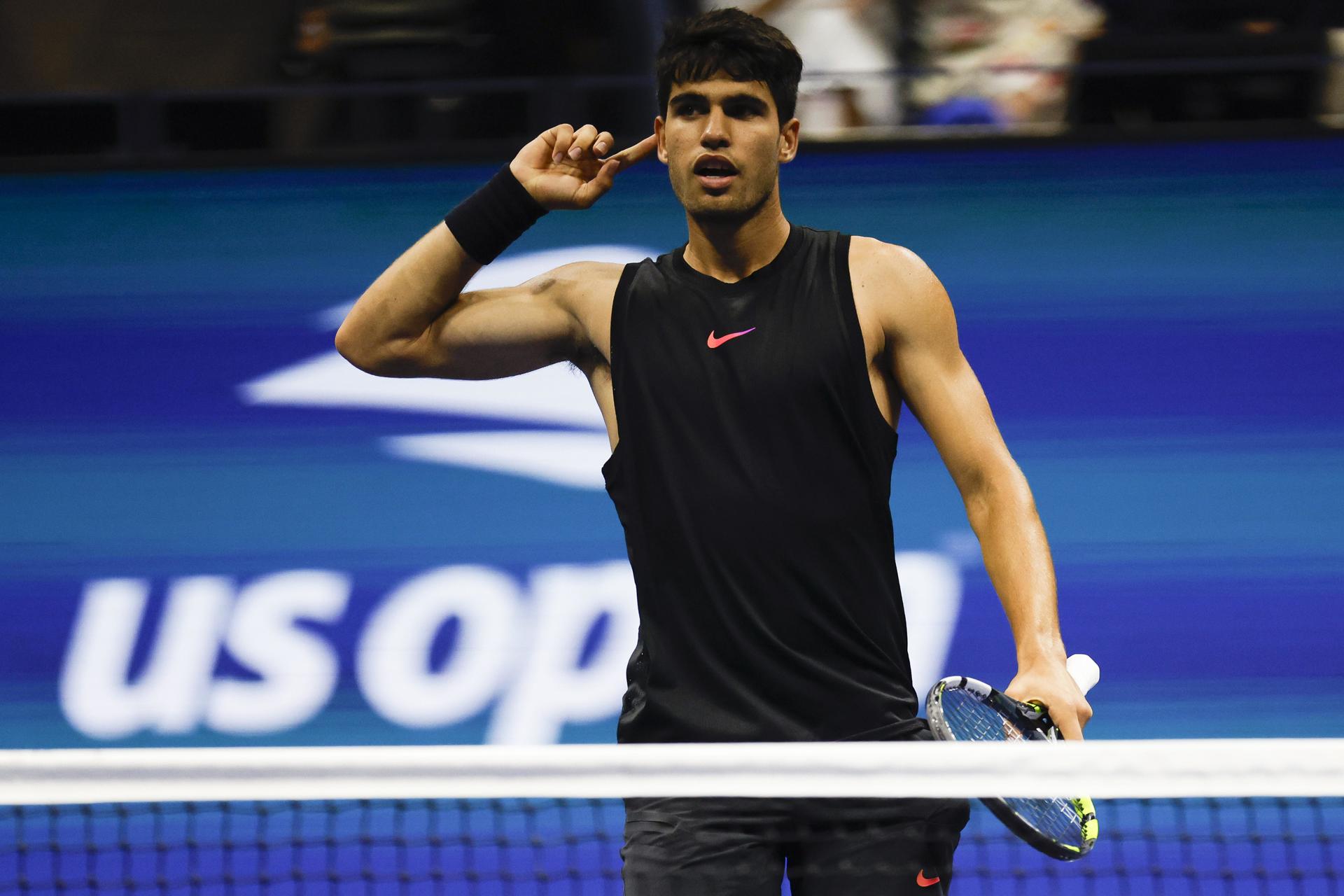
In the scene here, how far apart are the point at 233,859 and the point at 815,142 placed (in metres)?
2.59

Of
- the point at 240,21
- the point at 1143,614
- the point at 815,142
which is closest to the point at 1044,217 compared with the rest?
the point at 815,142

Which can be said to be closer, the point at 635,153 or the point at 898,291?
the point at 898,291

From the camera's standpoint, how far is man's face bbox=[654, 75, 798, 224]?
7.95ft

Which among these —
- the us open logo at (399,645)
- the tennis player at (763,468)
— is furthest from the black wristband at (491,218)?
the us open logo at (399,645)

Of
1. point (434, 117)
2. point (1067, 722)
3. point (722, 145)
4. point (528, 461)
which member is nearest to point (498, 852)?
point (528, 461)

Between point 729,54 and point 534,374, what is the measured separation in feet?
7.55

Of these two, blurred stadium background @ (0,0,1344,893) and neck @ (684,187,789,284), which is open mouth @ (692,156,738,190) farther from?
blurred stadium background @ (0,0,1344,893)

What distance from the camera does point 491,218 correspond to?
2572mm

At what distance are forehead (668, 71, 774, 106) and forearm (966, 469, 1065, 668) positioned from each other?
71 cm

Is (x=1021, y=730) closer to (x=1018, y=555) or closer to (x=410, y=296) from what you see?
(x=1018, y=555)

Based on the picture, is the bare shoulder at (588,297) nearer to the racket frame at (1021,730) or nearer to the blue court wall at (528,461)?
A: the racket frame at (1021,730)

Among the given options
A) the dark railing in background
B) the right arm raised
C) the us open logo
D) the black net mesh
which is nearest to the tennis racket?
the right arm raised

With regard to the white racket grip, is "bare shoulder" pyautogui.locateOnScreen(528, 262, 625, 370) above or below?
above

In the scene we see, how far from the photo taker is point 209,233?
187 inches
